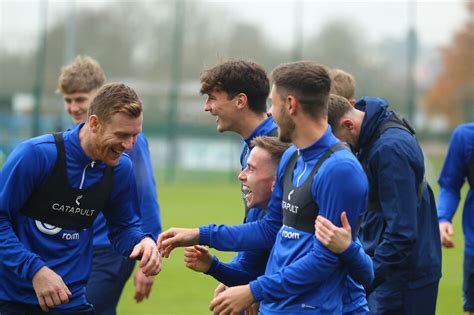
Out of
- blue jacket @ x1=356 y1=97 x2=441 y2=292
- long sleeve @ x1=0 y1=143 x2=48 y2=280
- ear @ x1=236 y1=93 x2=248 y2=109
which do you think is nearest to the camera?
long sleeve @ x1=0 y1=143 x2=48 y2=280

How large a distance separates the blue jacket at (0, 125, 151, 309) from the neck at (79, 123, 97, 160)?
0.03m

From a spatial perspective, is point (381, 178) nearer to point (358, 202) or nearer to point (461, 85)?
point (358, 202)

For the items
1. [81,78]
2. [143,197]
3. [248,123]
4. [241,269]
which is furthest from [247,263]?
[81,78]

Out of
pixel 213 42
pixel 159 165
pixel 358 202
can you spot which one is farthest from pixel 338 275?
pixel 213 42

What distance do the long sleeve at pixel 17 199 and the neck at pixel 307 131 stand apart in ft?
4.96

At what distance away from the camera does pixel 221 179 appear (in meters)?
31.3

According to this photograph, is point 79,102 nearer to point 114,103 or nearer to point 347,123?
point 114,103

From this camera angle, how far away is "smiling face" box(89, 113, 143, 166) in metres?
5.00

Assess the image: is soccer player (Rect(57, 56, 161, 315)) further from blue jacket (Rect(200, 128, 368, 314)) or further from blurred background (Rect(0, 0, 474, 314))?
blurred background (Rect(0, 0, 474, 314))

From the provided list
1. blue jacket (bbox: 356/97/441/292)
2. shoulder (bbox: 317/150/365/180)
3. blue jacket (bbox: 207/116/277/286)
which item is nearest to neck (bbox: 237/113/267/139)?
blue jacket (bbox: 207/116/277/286)

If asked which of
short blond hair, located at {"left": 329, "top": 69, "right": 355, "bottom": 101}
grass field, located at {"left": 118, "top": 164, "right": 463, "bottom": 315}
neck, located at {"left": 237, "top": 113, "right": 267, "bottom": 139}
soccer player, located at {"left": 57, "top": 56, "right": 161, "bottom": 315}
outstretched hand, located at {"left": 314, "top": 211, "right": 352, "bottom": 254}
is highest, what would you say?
short blond hair, located at {"left": 329, "top": 69, "right": 355, "bottom": 101}

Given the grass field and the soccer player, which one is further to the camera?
the grass field

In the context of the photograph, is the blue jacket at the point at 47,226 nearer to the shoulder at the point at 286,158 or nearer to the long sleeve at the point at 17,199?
the long sleeve at the point at 17,199

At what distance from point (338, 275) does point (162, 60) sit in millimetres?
33689
